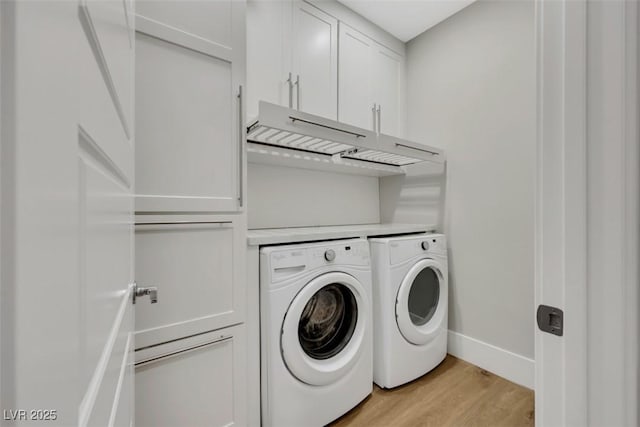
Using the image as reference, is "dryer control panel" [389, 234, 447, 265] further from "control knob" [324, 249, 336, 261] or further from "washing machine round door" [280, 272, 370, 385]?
"control knob" [324, 249, 336, 261]

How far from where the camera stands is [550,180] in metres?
0.56

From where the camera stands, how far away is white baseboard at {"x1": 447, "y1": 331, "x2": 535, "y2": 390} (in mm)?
1736

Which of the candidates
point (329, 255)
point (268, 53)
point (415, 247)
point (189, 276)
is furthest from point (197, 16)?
point (415, 247)

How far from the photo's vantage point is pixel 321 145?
5.87 ft

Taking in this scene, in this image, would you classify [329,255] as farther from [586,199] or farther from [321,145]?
[586,199]

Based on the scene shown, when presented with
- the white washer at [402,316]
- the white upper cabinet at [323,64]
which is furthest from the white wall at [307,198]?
the white washer at [402,316]

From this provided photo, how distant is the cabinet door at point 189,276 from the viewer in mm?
999

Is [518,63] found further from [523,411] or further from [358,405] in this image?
[358,405]

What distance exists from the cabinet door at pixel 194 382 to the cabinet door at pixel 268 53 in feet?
4.01

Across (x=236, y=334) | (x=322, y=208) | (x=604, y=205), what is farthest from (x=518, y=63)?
(x=236, y=334)

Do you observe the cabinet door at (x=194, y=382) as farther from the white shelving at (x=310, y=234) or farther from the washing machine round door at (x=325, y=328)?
the white shelving at (x=310, y=234)

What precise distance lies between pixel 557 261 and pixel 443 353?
173 centimetres

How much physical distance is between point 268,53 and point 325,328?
169cm

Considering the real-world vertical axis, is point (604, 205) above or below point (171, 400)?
above
